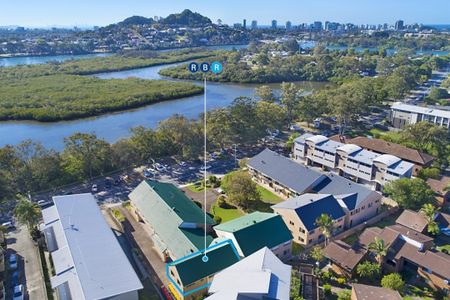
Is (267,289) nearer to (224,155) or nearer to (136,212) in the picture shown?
(136,212)

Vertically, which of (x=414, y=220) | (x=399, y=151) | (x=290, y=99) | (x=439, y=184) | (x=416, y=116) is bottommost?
(x=414, y=220)

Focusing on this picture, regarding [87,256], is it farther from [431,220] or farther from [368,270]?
[431,220]

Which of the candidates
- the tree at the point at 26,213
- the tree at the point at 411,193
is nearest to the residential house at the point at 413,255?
the tree at the point at 411,193

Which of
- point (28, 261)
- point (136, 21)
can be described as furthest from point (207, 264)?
point (136, 21)

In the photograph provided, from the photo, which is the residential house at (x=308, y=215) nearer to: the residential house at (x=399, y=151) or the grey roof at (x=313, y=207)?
the grey roof at (x=313, y=207)

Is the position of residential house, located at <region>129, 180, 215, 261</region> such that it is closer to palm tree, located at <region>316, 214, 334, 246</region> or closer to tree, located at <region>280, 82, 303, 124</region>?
palm tree, located at <region>316, 214, 334, 246</region>

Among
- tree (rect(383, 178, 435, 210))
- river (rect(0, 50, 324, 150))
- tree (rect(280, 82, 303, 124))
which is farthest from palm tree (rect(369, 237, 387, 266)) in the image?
river (rect(0, 50, 324, 150))
